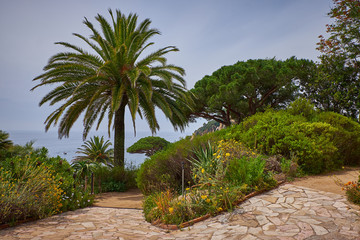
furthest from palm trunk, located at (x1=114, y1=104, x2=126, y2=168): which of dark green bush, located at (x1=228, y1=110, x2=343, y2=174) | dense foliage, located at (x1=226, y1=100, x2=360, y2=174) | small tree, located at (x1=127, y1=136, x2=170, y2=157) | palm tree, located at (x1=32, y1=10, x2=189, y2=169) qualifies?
small tree, located at (x1=127, y1=136, x2=170, y2=157)

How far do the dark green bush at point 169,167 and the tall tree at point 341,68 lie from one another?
26.3 ft

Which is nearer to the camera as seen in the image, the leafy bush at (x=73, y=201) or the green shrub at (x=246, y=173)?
the green shrub at (x=246, y=173)

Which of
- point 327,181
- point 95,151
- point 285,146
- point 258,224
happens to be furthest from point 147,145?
point 258,224

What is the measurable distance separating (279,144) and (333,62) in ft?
25.7

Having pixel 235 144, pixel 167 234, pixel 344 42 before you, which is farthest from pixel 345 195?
pixel 344 42

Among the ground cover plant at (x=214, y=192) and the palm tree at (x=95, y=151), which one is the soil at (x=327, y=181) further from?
the palm tree at (x=95, y=151)

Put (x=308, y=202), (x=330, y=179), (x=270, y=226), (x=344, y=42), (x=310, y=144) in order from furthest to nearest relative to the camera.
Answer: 1. (x=344, y=42)
2. (x=310, y=144)
3. (x=330, y=179)
4. (x=308, y=202)
5. (x=270, y=226)

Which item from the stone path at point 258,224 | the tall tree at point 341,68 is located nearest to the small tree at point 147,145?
the tall tree at point 341,68

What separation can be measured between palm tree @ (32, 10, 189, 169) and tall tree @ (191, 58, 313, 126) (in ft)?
17.4

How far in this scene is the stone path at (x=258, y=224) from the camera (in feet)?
13.1

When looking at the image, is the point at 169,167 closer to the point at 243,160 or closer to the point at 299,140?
the point at 243,160

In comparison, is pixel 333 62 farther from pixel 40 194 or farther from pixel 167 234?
pixel 40 194

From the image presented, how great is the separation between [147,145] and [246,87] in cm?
1094

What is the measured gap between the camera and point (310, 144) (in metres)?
7.48
